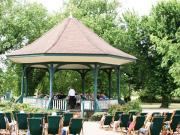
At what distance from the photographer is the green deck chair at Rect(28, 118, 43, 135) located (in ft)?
53.2

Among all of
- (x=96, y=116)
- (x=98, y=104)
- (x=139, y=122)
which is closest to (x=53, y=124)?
(x=139, y=122)

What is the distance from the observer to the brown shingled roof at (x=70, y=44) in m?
29.0

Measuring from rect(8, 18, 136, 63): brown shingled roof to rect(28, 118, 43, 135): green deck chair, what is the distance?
40.4 feet

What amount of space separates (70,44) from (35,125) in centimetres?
1452

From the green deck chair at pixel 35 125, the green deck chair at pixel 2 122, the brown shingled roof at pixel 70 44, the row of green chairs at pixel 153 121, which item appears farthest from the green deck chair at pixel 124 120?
the brown shingled roof at pixel 70 44

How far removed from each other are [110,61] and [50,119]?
14.4m

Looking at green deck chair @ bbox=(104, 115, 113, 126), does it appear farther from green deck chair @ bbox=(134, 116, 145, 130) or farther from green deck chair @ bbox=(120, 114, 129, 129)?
green deck chair @ bbox=(134, 116, 145, 130)

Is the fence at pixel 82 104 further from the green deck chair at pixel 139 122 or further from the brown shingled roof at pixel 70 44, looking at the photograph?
the green deck chair at pixel 139 122

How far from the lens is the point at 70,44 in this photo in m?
30.4

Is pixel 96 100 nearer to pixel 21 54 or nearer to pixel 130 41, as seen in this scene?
pixel 21 54

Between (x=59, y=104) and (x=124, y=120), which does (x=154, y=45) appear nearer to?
(x=59, y=104)

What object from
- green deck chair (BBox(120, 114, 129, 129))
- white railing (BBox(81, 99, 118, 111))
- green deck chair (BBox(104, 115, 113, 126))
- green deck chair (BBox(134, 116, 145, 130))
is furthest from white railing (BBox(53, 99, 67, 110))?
green deck chair (BBox(134, 116, 145, 130))

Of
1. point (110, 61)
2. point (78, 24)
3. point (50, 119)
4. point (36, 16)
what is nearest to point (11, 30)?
point (36, 16)

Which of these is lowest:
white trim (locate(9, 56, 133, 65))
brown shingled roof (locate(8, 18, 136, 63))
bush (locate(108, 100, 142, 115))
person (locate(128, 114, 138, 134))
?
bush (locate(108, 100, 142, 115))
